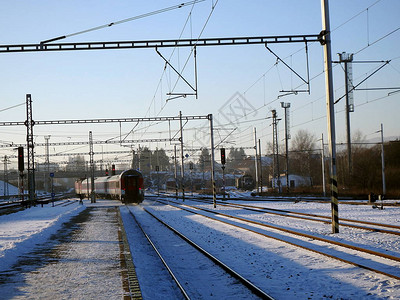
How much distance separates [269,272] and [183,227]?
1127 centimetres

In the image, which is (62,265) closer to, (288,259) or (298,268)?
(288,259)

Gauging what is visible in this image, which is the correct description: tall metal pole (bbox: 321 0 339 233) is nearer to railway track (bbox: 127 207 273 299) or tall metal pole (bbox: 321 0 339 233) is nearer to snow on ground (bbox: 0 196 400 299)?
snow on ground (bbox: 0 196 400 299)

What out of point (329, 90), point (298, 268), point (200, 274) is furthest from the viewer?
point (329, 90)

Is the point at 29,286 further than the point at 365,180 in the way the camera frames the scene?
No

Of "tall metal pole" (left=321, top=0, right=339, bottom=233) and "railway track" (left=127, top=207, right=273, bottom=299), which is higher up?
"tall metal pole" (left=321, top=0, right=339, bottom=233)

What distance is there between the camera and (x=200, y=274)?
10.5 m

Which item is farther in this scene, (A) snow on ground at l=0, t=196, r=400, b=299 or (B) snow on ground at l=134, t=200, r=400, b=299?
(A) snow on ground at l=0, t=196, r=400, b=299

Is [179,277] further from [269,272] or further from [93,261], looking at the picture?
[93,261]

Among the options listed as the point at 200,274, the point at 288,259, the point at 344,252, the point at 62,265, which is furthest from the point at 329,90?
the point at 62,265

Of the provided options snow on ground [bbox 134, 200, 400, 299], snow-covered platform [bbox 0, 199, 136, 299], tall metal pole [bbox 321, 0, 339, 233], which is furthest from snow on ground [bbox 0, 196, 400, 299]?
tall metal pole [bbox 321, 0, 339, 233]

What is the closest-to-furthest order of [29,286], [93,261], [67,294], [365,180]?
[67,294]
[29,286]
[93,261]
[365,180]

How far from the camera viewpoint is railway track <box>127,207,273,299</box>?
27.9 ft

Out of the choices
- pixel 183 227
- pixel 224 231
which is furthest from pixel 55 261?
pixel 183 227

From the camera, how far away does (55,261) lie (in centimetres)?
1283
